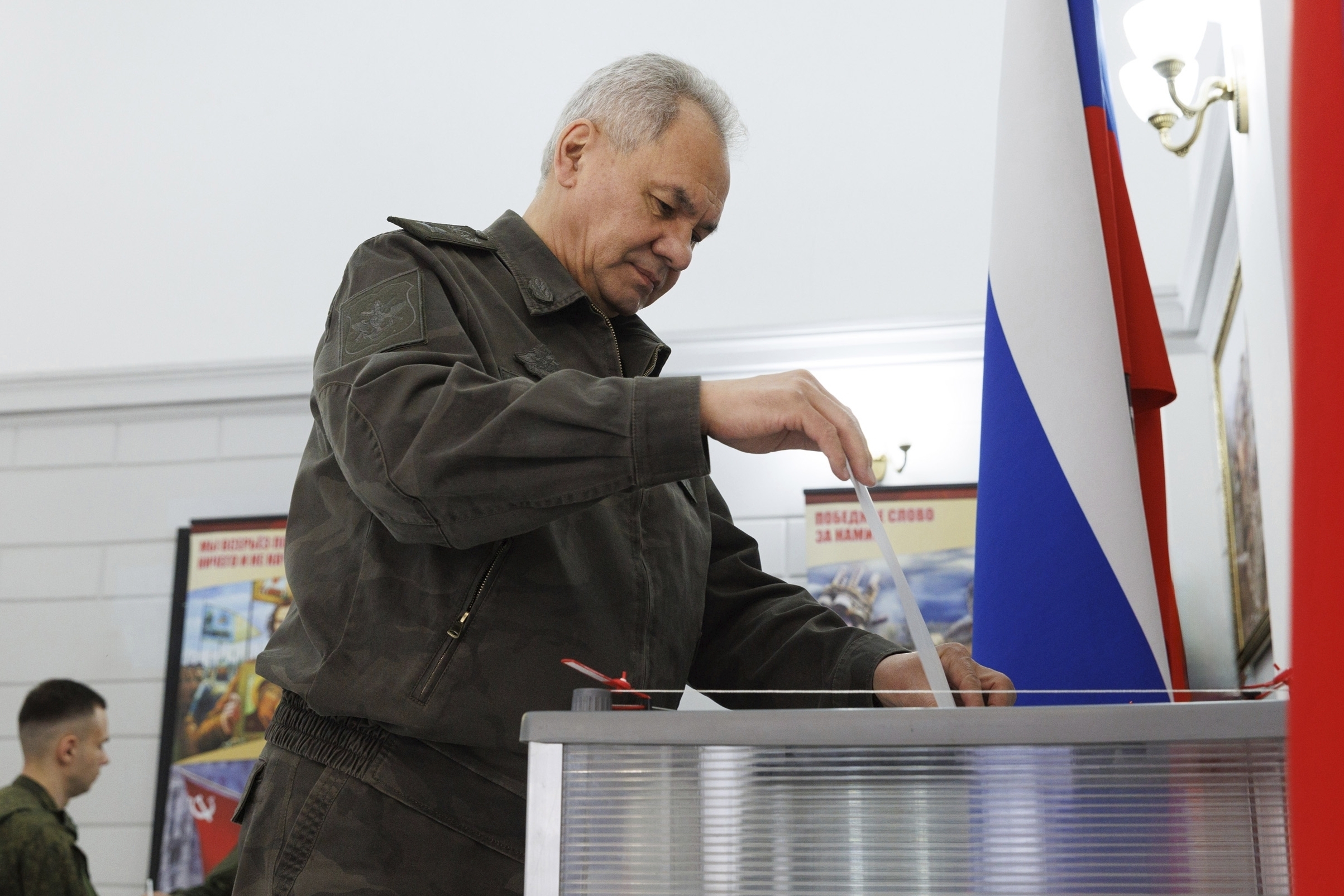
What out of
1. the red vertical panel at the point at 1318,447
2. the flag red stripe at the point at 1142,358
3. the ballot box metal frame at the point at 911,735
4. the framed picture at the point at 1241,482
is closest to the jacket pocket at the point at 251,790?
the ballot box metal frame at the point at 911,735

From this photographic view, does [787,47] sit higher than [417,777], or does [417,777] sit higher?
[787,47]

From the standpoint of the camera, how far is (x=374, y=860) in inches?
38.4

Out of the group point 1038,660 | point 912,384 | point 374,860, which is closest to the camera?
point 374,860

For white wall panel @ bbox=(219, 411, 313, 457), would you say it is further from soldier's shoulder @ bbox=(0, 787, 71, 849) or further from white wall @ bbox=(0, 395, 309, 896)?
soldier's shoulder @ bbox=(0, 787, 71, 849)

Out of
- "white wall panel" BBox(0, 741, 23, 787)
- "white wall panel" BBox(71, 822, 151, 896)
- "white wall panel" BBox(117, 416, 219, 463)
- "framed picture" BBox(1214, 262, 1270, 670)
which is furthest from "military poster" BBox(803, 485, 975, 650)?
"white wall panel" BBox(0, 741, 23, 787)

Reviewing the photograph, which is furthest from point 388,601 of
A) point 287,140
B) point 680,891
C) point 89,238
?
point 89,238

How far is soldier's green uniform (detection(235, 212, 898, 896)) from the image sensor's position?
34.5 inches

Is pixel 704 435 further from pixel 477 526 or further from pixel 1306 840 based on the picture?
pixel 1306 840

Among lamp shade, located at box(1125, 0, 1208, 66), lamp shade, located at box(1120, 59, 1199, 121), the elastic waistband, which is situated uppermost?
lamp shade, located at box(1125, 0, 1208, 66)

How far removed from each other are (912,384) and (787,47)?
1.20 metres

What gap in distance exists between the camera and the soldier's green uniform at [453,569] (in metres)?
0.88

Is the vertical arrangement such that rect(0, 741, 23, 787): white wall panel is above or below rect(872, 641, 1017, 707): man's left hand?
below

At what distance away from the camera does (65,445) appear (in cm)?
436

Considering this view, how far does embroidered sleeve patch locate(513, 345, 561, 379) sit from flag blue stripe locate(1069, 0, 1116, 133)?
1.08 metres
